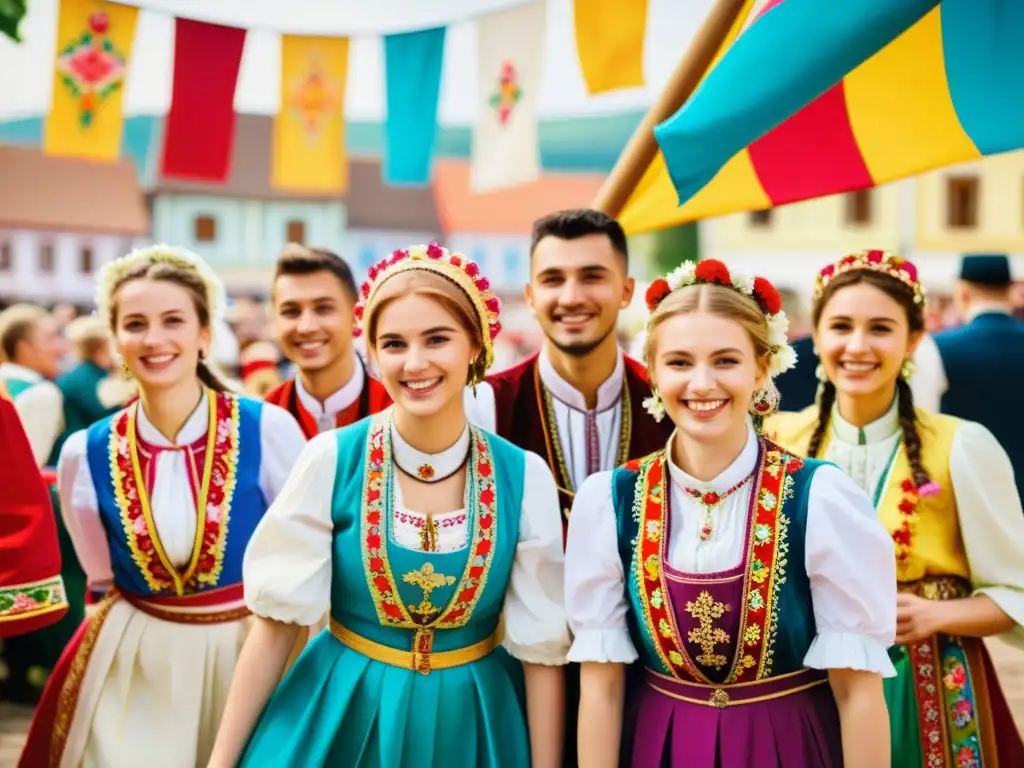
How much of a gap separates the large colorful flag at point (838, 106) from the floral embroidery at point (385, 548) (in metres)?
0.77

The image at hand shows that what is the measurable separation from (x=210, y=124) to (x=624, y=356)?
3.00m

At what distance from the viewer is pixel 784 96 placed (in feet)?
6.73

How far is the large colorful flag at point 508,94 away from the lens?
5078mm

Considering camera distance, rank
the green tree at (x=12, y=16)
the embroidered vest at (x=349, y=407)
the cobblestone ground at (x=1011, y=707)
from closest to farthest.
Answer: the green tree at (x=12, y=16) → the embroidered vest at (x=349, y=407) → the cobblestone ground at (x=1011, y=707)

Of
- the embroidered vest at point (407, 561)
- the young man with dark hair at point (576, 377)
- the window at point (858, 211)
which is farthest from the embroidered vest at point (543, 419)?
the window at point (858, 211)

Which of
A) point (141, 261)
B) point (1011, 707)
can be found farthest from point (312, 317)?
point (1011, 707)

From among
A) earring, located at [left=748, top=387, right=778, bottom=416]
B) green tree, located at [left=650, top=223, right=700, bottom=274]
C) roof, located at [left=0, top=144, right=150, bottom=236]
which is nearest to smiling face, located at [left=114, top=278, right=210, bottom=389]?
earring, located at [left=748, top=387, right=778, bottom=416]

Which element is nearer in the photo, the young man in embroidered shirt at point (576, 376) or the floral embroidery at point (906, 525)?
the floral embroidery at point (906, 525)

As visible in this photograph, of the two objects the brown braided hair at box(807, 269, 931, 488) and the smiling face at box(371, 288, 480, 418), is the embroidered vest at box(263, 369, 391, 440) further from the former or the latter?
the brown braided hair at box(807, 269, 931, 488)

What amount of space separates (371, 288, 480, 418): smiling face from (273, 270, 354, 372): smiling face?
119cm

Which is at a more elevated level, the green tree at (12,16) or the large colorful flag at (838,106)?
the green tree at (12,16)

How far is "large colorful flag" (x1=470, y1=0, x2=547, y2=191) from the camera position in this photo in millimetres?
5078

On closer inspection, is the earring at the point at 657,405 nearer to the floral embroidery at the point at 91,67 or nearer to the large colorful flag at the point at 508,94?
the large colorful flag at the point at 508,94

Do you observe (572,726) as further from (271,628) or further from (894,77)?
(894,77)
